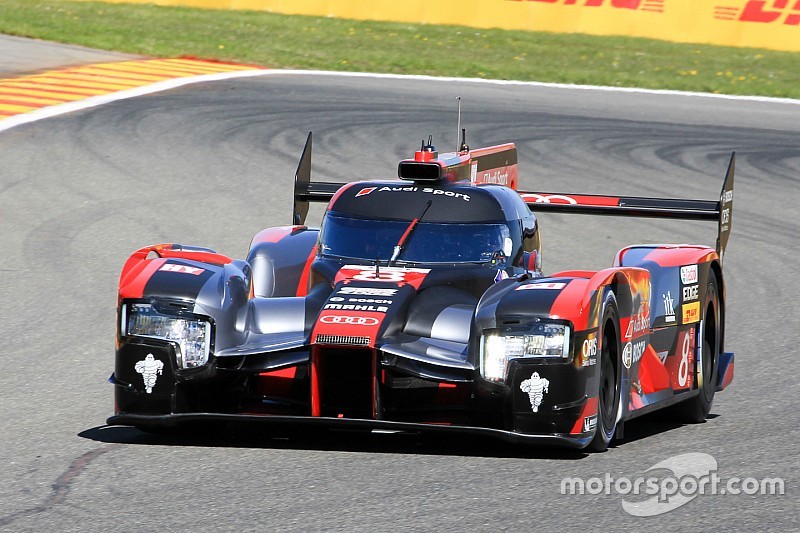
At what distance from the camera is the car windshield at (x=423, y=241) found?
26.0ft

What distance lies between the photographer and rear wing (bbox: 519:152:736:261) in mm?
9422

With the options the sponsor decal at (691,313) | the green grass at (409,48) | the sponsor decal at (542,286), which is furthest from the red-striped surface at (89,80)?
the sponsor decal at (542,286)

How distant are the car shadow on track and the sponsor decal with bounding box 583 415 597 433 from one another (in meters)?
0.18

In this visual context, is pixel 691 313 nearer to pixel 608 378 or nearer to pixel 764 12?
A: pixel 608 378

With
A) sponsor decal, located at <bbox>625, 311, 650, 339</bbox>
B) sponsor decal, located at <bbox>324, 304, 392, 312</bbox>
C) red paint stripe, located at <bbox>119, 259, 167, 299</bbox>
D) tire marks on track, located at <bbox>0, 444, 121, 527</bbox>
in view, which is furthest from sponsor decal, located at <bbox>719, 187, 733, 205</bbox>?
tire marks on track, located at <bbox>0, 444, 121, 527</bbox>

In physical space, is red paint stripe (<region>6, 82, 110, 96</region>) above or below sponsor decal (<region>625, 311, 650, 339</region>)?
above

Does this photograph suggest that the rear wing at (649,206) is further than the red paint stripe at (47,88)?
No

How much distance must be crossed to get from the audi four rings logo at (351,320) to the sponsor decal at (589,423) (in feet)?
3.60

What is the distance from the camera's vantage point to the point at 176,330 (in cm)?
700

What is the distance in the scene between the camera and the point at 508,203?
27.1 feet

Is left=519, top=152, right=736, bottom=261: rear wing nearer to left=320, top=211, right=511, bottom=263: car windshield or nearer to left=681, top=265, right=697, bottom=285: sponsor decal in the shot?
left=681, top=265, right=697, bottom=285: sponsor decal

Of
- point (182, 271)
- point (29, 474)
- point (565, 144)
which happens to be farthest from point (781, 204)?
point (29, 474)

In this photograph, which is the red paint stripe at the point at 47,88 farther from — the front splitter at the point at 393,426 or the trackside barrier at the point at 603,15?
the front splitter at the point at 393,426

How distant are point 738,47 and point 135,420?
2042cm
